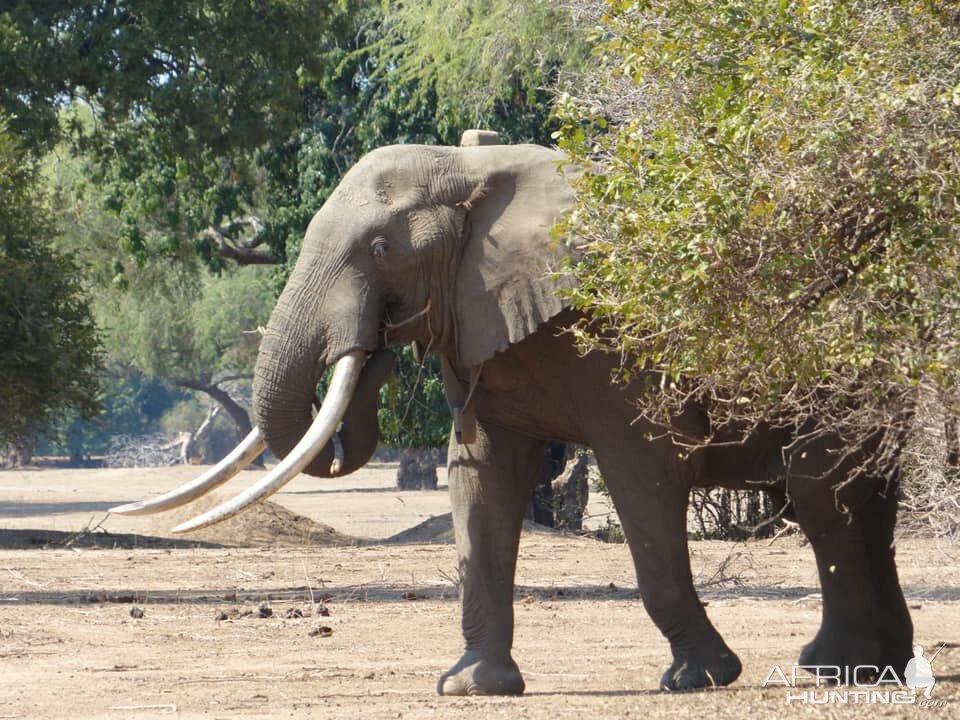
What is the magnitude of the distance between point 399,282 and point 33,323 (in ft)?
36.4

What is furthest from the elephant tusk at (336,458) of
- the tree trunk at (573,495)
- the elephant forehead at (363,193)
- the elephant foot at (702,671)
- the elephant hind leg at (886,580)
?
the tree trunk at (573,495)

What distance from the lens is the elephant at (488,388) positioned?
791 centimetres

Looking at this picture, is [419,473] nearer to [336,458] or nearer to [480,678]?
[480,678]

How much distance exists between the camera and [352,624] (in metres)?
12.1

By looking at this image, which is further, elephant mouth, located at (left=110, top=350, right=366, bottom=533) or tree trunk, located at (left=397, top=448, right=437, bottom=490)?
tree trunk, located at (left=397, top=448, right=437, bottom=490)

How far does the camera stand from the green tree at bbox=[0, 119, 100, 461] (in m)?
17.8

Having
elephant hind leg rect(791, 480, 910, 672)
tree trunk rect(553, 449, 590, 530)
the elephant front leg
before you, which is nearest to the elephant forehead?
the elephant front leg

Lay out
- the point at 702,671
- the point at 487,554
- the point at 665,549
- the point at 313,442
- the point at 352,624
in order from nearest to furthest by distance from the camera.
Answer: the point at 313,442 < the point at 665,549 < the point at 702,671 < the point at 487,554 < the point at 352,624

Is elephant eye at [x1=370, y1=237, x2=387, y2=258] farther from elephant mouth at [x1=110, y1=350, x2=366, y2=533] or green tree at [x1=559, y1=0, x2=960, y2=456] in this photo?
green tree at [x1=559, y1=0, x2=960, y2=456]

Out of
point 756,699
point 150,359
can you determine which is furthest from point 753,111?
point 150,359

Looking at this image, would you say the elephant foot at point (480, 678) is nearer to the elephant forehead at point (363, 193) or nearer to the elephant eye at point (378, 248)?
the elephant eye at point (378, 248)

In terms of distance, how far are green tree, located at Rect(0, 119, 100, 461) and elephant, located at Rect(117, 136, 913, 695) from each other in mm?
9995

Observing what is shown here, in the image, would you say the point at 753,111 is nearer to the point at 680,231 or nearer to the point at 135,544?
the point at 680,231

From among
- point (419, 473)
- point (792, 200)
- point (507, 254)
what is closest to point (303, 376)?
point (507, 254)
